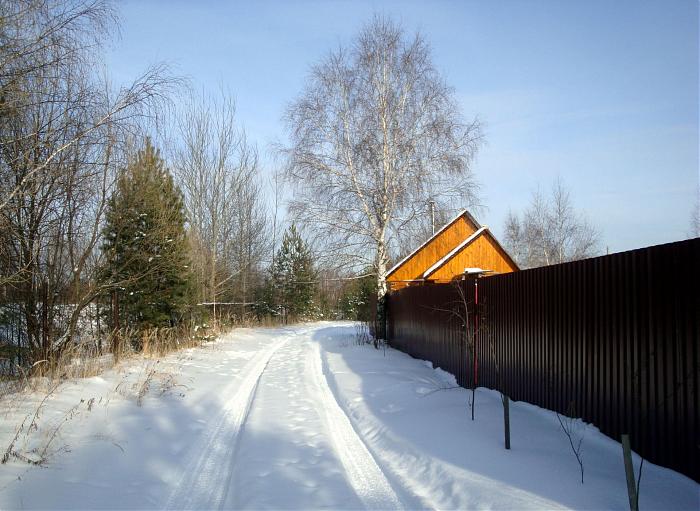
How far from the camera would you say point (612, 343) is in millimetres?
4992

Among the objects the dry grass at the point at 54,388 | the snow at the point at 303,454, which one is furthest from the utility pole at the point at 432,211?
the snow at the point at 303,454

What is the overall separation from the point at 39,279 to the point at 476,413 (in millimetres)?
8767

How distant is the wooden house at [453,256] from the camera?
20.2 metres

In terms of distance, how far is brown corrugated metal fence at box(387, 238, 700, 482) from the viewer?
4000 mm

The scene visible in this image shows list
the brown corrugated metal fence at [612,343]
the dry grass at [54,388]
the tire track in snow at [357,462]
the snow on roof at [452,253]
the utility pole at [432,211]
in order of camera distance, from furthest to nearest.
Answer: the snow on roof at [452,253] < the utility pole at [432,211] < the dry grass at [54,388] < the tire track in snow at [357,462] < the brown corrugated metal fence at [612,343]

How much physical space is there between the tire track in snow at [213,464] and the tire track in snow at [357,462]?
1.21m

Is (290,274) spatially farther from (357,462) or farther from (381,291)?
(357,462)

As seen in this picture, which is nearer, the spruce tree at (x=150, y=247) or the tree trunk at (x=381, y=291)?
the spruce tree at (x=150, y=247)

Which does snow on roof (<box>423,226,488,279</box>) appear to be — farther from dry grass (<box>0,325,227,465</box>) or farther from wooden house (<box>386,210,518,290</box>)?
dry grass (<box>0,325,227,465</box>)

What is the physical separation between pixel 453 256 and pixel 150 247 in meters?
11.3

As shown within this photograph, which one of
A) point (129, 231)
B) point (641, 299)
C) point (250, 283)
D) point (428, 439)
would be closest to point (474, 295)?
point (428, 439)

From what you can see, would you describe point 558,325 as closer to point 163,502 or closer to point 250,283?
point 163,502

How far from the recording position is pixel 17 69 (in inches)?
212

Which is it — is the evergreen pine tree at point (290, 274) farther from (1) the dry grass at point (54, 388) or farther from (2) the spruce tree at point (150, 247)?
(1) the dry grass at point (54, 388)
